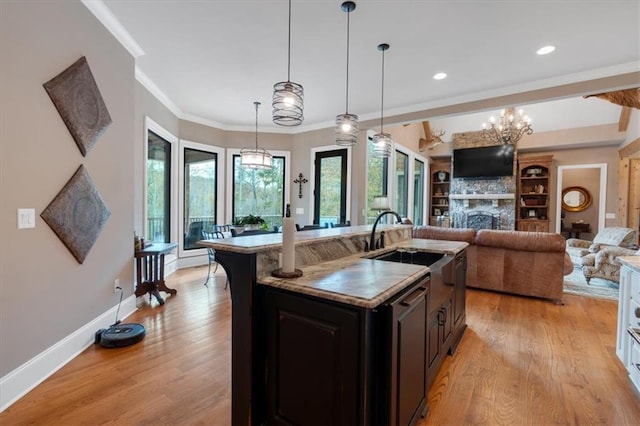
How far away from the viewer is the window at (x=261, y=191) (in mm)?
6461

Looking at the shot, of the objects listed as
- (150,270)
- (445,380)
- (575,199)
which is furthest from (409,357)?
(575,199)

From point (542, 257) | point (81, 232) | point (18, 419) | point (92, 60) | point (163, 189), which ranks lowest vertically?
point (18, 419)

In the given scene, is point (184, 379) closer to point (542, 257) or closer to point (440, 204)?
point (542, 257)

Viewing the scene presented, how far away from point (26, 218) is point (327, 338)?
85.9 inches

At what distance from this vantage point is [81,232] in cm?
252

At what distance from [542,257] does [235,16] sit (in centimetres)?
460

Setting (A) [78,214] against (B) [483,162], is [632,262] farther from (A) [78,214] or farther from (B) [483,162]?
(B) [483,162]

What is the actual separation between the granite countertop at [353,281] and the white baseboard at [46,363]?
181 centimetres

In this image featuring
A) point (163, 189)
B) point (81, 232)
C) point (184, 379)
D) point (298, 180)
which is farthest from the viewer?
point (298, 180)

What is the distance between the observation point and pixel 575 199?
30.8 feet

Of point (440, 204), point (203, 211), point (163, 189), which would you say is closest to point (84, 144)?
point (163, 189)

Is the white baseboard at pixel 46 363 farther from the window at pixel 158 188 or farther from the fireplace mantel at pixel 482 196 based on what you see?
the fireplace mantel at pixel 482 196

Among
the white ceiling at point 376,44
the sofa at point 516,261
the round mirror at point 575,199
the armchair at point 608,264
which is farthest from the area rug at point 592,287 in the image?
the round mirror at point 575,199

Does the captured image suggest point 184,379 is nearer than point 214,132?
Yes
